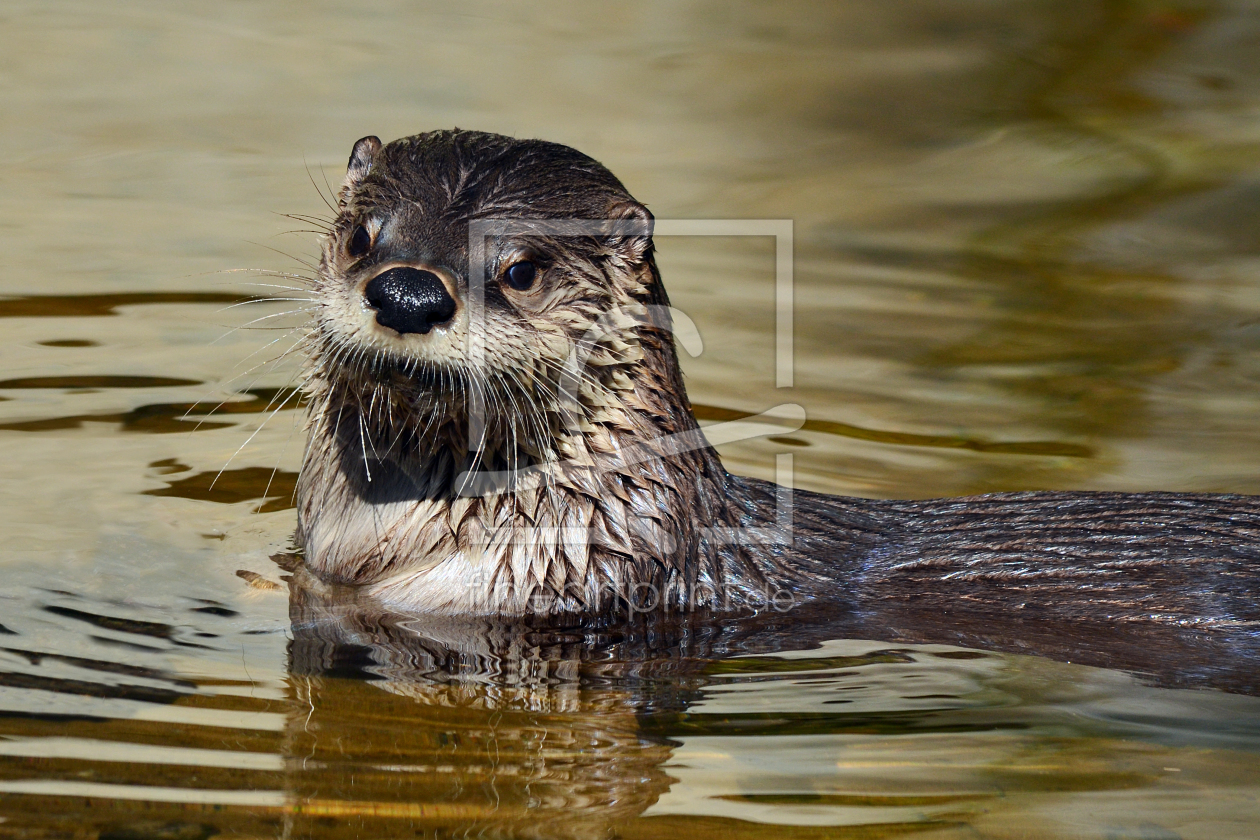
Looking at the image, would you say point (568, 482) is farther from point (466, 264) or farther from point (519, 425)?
point (466, 264)

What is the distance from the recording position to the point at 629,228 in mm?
3791

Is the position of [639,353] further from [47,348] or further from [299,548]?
[47,348]

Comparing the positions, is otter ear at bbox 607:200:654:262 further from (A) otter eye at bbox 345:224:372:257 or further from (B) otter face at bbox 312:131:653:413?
(A) otter eye at bbox 345:224:372:257

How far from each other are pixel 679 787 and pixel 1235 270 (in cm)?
554

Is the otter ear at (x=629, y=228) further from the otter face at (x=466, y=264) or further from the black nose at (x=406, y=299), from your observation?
the black nose at (x=406, y=299)

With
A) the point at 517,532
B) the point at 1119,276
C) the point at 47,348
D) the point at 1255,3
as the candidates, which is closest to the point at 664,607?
the point at 517,532

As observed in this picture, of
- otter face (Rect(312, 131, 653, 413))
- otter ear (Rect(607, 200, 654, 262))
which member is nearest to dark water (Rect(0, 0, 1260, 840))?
otter face (Rect(312, 131, 653, 413))

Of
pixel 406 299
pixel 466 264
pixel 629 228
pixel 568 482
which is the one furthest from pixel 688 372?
pixel 406 299

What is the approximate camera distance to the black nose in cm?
319

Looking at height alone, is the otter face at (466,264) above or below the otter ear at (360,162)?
below

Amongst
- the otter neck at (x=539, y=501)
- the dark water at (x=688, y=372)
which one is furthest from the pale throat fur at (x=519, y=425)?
the dark water at (x=688, y=372)

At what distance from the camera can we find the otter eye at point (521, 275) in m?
3.55

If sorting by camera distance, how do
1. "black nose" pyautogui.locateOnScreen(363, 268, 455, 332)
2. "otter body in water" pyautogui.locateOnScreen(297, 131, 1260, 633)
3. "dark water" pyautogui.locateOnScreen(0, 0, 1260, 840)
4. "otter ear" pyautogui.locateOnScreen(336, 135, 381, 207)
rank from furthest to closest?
"otter ear" pyautogui.locateOnScreen(336, 135, 381, 207)
"otter body in water" pyautogui.locateOnScreen(297, 131, 1260, 633)
"black nose" pyautogui.locateOnScreen(363, 268, 455, 332)
"dark water" pyautogui.locateOnScreen(0, 0, 1260, 840)

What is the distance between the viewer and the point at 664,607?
382 cm
